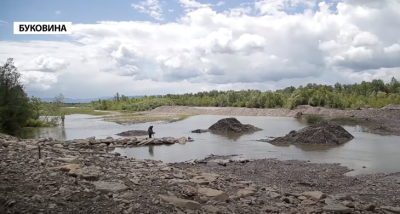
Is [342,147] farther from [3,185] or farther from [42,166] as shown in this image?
[3,185]

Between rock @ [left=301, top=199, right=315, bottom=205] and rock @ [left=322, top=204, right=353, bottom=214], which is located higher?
rock @ [left=322, top=204, right=353, bottom=214]

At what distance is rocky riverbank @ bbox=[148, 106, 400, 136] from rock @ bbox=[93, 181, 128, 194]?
→ 1286 inches

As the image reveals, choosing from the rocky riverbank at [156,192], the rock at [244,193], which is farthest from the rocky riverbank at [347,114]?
the rock at [244,193]

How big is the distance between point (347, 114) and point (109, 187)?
56.5 metres

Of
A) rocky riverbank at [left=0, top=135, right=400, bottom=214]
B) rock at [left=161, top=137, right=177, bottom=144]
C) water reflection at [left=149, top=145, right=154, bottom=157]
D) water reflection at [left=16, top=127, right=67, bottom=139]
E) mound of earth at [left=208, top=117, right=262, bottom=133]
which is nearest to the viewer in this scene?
rocky riverbank at [left=0, top=135, right=400, bottom=214]

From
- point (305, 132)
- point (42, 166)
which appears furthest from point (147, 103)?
point (42, 166)

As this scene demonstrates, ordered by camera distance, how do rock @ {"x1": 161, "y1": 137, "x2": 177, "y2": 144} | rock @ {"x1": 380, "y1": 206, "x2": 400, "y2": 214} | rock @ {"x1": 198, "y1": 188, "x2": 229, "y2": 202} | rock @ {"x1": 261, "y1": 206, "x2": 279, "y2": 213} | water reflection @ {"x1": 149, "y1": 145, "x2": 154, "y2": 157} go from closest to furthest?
rock @ {"x1": 261, "y1": 206, "x2": 279, "y2": 213} → rock @ {"x1": 380, "y1": 206, "x2": 400, "y2": 214} → rock @ {"x1": 198, "y1": 188, "x2": 229, "y2": 202} → water reflection @ {"x1": 149, "y1": 145, "x2": 154, "y2": 157} → rock @ {"x1": 161, "y1": 137, "x2": 177, "y2": 144}

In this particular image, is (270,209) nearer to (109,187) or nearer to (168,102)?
(109,187)

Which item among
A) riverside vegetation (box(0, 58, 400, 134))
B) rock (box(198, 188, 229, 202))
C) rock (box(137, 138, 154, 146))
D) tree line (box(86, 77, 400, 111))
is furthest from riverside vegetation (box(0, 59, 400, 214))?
tree line (box(86, 77, 400, 111))

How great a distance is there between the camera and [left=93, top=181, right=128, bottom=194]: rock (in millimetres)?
8069

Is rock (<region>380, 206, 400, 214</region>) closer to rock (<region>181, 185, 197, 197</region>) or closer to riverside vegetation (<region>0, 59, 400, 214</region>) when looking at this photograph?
riverside vegetation (<region>0, 59, 400, 214</region>)

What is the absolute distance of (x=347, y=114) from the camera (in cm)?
5756

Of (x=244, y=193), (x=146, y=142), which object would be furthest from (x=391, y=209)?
(x=146, y=142)

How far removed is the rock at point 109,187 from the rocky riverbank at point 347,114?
32669 millimetres
